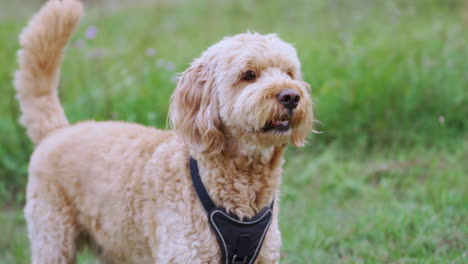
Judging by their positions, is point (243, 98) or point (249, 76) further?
point (249, 76)

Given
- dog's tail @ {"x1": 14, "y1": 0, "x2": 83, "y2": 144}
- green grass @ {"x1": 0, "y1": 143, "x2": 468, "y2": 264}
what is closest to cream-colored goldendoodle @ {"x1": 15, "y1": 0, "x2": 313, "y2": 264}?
dog's tail @ {"x1": 14, "y1": 0, "x2": 83, "y2": 144}

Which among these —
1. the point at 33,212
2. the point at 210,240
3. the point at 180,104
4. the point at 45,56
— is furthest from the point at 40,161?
the point at 210,240

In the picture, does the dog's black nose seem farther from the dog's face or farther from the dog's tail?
the dog's tail

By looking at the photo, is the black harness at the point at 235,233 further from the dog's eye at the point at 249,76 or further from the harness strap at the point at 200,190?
the dog's eye at the point at 249,76

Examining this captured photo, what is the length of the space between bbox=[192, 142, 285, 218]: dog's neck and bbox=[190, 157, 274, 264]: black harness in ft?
0.16

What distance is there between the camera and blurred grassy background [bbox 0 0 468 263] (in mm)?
4293

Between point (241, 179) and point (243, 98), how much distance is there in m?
0.46

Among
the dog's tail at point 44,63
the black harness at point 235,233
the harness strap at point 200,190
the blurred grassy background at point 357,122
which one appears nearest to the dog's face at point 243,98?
the harness strap at point 200,190

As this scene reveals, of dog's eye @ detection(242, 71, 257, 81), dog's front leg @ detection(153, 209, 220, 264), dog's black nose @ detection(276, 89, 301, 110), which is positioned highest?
dog's eye @ detection(242, 71, 257, 81)

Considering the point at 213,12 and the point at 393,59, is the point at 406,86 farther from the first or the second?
the point at 213,12

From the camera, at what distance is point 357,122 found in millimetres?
5887

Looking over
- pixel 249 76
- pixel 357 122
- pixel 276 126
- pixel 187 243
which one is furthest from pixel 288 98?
pixel 357 122

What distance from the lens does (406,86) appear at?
234 inches

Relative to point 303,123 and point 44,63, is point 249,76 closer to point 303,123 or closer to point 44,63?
point 303,123
